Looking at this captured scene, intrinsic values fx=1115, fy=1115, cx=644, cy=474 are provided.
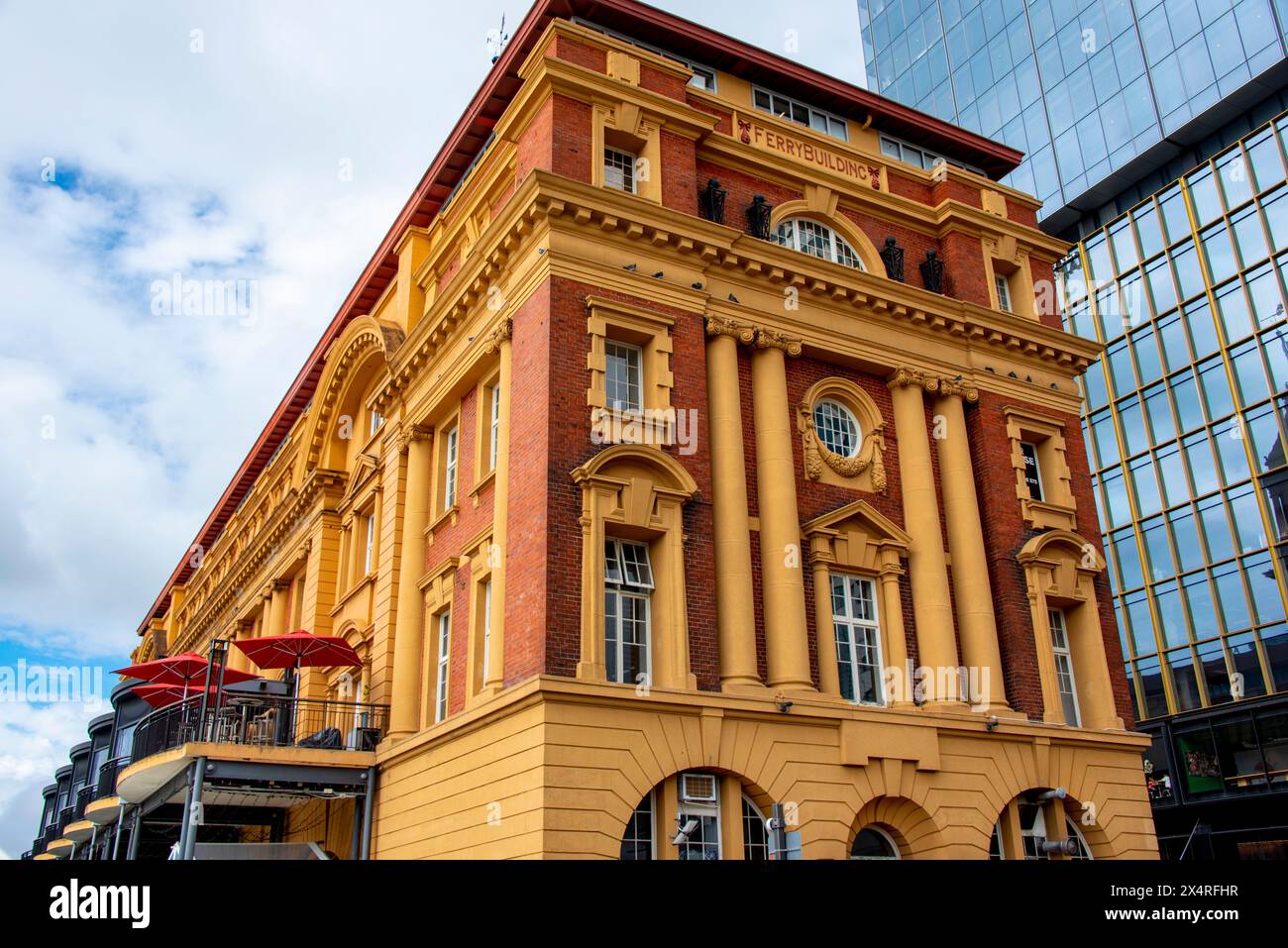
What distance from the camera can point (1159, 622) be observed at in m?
44.4

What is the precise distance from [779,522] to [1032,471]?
26.7 feet

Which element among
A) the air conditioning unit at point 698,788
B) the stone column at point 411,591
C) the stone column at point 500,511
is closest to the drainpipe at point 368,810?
→ the stone column at point 411,591

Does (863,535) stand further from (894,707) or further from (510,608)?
(510,608)

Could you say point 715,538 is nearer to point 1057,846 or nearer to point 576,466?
point 576,466

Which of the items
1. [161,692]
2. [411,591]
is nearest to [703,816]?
[411,591]

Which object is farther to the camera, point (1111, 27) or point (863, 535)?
point (1111, 27)

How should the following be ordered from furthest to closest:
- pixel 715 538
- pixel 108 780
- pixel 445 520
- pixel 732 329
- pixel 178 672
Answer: pixel 108 780 → pixel 178 672 → pixel 445 520 → pixel 732 329 → pixel 715 538

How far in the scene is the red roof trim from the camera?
23.9 meters

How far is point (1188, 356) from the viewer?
44844 millimetres

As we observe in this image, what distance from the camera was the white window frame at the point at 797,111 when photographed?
2603cm

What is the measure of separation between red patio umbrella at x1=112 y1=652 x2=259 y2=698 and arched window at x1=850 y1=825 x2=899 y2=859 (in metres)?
14.2

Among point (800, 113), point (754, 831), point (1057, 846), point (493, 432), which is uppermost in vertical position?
point (800, 113)
